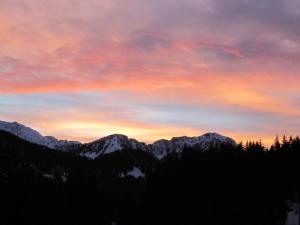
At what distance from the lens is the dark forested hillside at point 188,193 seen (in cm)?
9450

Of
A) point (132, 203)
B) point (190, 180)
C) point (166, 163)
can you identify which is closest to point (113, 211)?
point (132, 203)

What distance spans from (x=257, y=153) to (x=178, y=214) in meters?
20.3

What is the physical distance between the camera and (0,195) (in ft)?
417

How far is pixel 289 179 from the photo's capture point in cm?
9862

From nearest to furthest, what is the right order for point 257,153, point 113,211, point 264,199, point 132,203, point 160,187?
point 264,199 → point 257,153 → point 160,187 → point 132,203 → point 113,211

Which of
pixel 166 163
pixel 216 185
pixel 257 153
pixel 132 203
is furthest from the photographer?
pixel 132 203

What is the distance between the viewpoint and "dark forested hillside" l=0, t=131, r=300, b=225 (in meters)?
94.5

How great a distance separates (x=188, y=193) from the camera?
106688 mm

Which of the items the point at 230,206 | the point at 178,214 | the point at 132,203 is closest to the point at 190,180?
the point at 178,214

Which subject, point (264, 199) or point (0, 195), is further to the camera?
point (0, 195)

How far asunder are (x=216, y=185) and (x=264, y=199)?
10.8m

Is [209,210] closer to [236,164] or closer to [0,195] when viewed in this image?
[236,164]

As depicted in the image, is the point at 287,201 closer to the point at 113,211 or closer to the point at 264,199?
the point at 264,199

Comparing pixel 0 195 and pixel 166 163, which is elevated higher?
pixel 166 163
